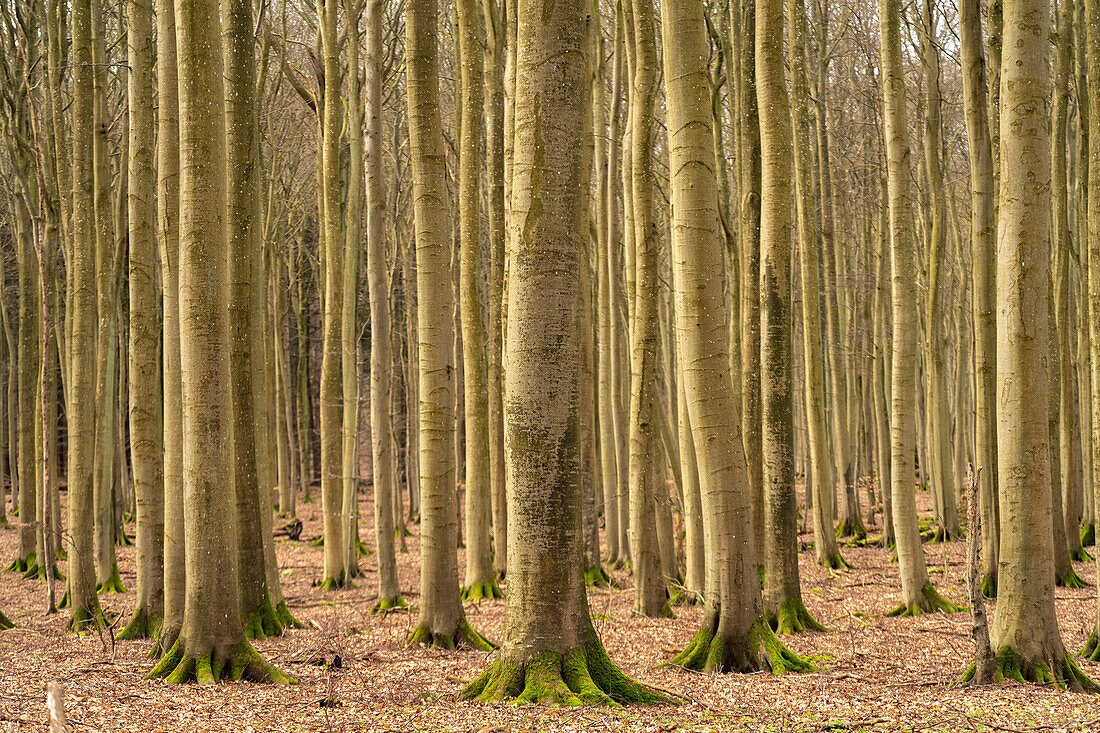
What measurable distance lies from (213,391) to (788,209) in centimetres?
501

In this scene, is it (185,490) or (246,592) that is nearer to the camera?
(185,490)

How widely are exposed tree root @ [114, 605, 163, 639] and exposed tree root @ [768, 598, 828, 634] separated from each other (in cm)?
557

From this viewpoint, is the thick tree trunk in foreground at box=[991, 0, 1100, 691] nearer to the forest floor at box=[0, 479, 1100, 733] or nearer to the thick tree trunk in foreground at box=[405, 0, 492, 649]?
the forest floor at box=[0, 479, 1100, 733]

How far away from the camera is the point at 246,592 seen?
7.37 meters

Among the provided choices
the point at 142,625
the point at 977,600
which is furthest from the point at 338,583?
the point at 977,600

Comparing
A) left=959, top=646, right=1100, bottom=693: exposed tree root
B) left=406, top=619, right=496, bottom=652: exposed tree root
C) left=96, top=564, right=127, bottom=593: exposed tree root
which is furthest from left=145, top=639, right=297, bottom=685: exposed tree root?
left=96, top=564, right=127, bottom=593: exposed tree root

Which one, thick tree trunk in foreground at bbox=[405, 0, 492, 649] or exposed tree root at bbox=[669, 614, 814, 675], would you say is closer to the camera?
exposed tree root at bbox=[669, 614, 814, 675]

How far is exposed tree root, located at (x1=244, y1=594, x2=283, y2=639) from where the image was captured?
7.41m

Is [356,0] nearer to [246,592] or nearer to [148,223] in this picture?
[148,223]

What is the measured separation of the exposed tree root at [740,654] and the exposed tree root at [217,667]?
2769 mm

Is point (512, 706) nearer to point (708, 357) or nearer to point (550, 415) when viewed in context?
point (550, 415)

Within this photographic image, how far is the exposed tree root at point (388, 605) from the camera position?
9.00 meters

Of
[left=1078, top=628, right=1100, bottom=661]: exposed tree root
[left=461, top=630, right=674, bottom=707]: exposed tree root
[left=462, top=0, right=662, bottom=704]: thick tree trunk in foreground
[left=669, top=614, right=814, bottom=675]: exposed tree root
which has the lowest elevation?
[left=1078, top=628, right=1100, bottom=661]: exposed tree root

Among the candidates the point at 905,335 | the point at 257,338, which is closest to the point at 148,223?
the point at 257,338
